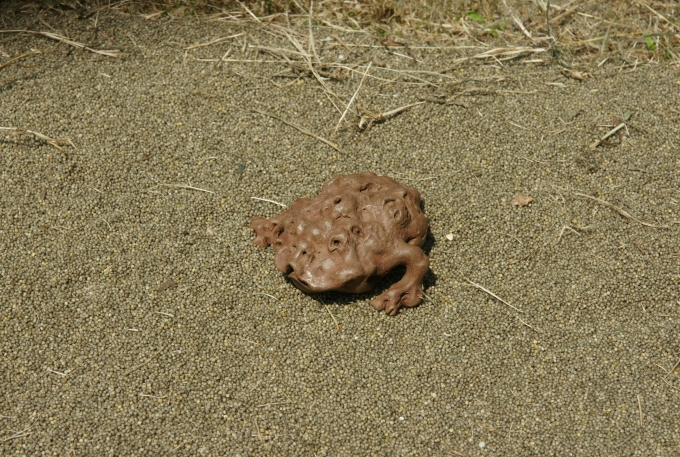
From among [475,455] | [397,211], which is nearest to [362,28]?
[397,211]

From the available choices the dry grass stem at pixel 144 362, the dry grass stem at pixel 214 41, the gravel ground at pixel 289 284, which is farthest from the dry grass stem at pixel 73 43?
the dry grass stem at pixel 144 362

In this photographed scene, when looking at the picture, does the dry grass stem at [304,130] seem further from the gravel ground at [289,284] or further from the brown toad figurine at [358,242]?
the brown toad figurine at [358,242]

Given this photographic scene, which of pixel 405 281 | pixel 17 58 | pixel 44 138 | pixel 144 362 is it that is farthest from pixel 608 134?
pixel 17 58

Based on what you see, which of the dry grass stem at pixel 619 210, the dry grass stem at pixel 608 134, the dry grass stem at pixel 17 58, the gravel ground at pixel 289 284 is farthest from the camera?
the dry grass stem at pixel 17 58

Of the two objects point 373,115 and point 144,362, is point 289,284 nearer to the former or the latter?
point 144,362

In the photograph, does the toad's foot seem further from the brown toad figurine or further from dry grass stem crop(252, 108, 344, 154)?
dry grass stem crop(252, 108, 344, 154)

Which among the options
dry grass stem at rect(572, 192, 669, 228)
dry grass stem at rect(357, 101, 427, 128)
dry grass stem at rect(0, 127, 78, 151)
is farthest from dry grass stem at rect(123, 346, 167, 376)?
dry grass stem at rect(572, 192, 669, 228)
